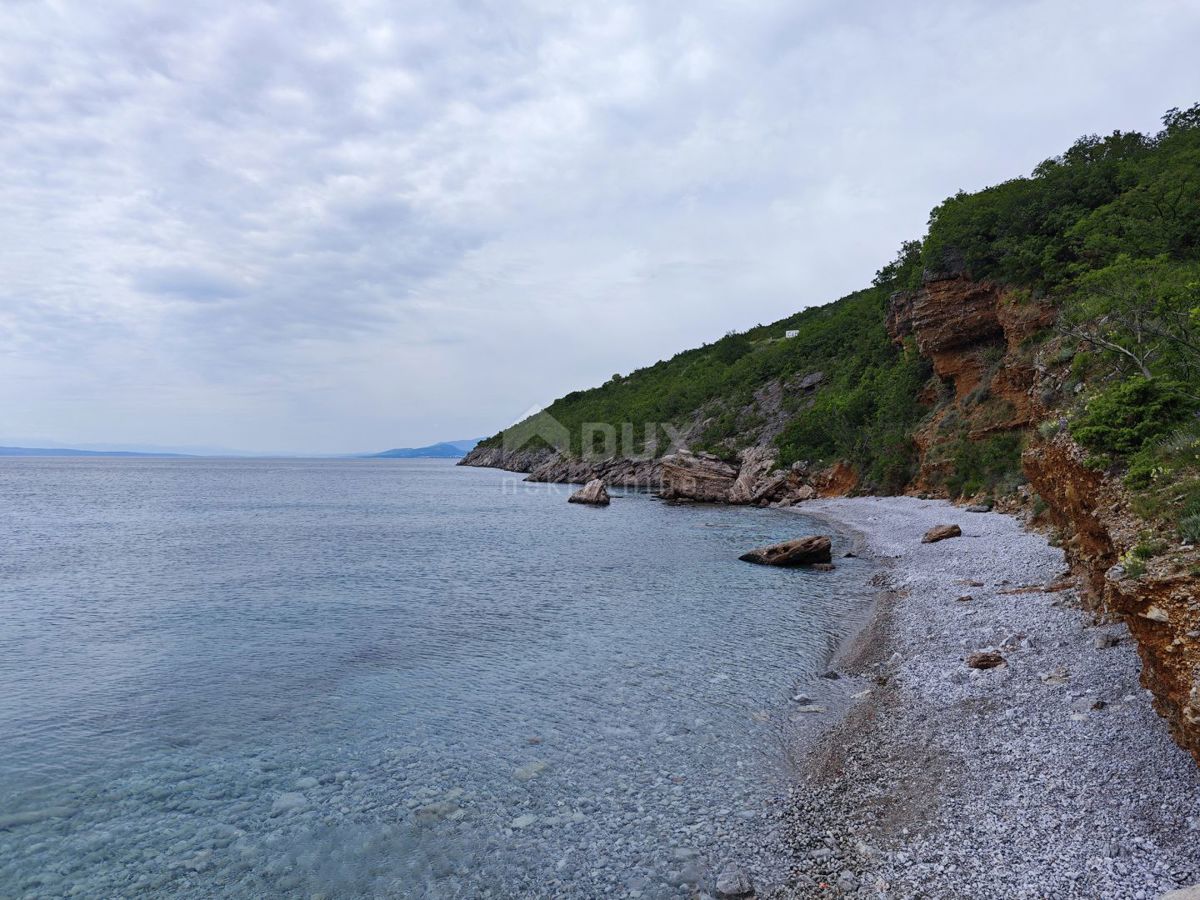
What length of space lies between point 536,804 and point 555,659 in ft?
22.3

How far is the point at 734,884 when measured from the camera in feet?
25.0

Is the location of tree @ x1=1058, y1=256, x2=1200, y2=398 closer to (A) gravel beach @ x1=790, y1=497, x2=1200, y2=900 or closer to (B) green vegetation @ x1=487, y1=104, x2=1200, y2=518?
(B) green vegetation @ x1=487, y1=104, x2=1200, y2=518

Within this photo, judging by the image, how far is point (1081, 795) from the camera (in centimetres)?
819

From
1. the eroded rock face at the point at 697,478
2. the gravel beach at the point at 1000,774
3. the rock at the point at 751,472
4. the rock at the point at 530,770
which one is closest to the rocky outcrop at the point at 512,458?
the eroded rock face at the point at 697,478

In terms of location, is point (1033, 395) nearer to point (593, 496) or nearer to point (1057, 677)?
point (1057, 677)

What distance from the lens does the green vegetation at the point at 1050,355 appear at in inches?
492

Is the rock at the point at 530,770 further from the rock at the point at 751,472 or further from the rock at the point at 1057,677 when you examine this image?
the rock at the point at 751,472

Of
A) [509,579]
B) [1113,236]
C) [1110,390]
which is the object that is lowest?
[509,579]

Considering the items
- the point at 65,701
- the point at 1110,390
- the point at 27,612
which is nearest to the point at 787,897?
the point at 1110,390

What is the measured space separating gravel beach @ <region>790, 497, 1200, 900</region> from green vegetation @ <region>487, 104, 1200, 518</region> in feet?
10.7

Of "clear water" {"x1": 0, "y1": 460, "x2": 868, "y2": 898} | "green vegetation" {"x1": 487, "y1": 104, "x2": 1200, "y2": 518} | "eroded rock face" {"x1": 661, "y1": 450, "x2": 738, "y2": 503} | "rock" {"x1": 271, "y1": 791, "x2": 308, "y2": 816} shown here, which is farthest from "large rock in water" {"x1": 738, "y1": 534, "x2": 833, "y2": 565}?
"eroded rock face" {"x1": 661, "y1": 450, "x2": 738, "y2": 503}

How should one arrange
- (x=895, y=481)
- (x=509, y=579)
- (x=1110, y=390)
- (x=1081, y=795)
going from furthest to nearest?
(x=895, y=481)
(x=509, y=579)
(x=1110, y=390)
(x=1081, y=795)

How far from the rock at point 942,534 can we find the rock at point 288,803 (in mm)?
26870

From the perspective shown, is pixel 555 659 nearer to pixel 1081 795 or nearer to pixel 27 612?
pixel 1081 795
